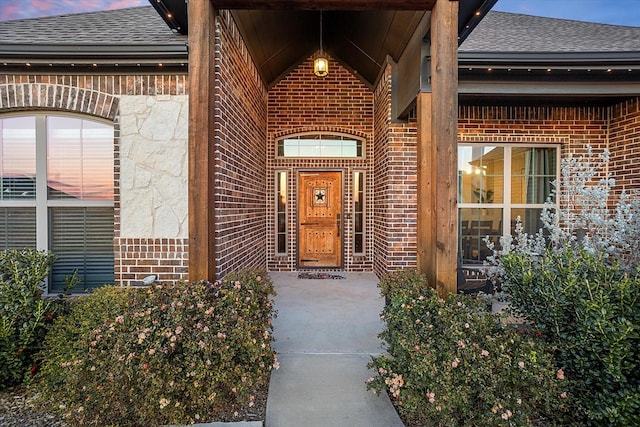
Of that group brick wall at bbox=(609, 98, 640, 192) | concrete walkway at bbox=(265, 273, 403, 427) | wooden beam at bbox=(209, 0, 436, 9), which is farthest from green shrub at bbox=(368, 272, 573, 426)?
brick wall at bbox=(609, 98, 640, 192)

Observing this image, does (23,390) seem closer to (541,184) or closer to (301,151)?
(301,151)

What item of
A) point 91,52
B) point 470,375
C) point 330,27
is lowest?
point 470,375

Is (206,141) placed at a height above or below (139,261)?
above

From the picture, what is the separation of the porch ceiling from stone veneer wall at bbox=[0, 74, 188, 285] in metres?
0.86

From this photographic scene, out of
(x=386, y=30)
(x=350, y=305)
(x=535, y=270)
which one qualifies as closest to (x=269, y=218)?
(x=350, y=305)

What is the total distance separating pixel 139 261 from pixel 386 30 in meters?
4.37

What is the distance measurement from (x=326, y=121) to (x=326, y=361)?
14.7ft

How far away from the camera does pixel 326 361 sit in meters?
2.66

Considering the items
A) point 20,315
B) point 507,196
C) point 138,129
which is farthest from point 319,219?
point 20,315

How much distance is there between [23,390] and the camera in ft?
7.79

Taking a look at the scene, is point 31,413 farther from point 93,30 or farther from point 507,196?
point 507,196

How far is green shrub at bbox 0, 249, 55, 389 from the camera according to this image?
7.72 feet

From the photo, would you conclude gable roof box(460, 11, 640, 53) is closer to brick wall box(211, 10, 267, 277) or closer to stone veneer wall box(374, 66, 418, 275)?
stone veneer wall box(374, 66, 418, 275)

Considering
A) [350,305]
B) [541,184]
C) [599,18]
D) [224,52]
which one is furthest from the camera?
[599,18]
